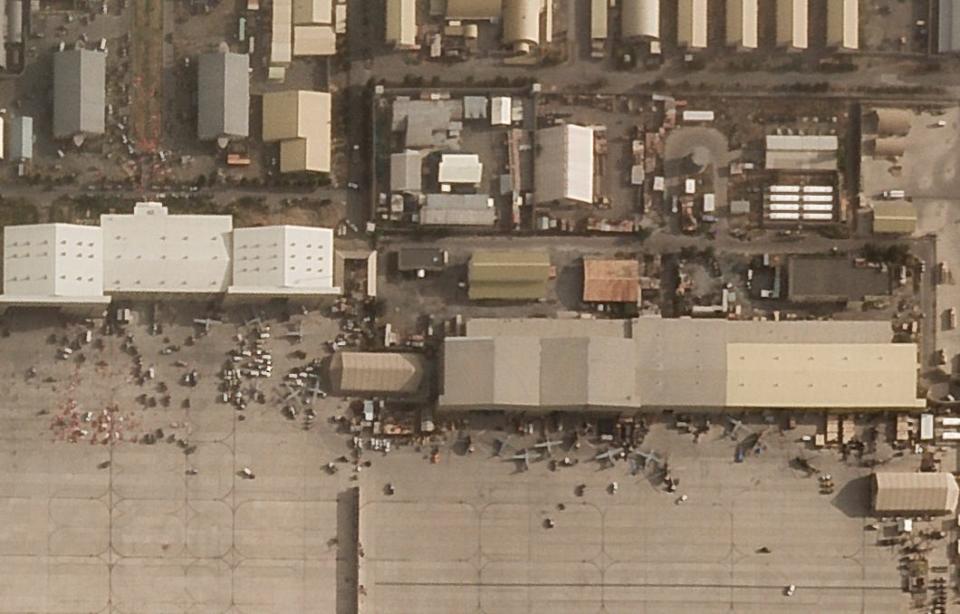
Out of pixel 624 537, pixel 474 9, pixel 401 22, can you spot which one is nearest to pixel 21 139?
pixel 401 22

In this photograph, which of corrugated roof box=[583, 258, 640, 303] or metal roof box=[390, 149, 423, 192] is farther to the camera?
corrugated roof box=[583, 258, 640, 303]

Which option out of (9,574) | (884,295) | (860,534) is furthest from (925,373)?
(9,574)

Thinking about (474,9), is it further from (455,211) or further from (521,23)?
(455,211)

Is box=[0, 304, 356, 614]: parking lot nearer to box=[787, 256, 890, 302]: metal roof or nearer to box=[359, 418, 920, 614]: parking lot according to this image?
box=[359, 418, 920, 614]: parking lot

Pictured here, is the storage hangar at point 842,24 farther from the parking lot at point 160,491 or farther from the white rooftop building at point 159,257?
the white rooftop building at point 159,257

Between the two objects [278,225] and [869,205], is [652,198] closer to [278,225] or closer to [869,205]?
[869,205]

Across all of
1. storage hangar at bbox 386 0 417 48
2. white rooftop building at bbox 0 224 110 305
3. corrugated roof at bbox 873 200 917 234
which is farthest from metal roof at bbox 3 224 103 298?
corrugated roof at bbox 873 200 917 234

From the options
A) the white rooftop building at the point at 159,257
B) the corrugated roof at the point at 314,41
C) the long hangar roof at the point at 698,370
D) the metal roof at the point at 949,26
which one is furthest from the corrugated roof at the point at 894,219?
the white rooftop building at the point at 159,257
